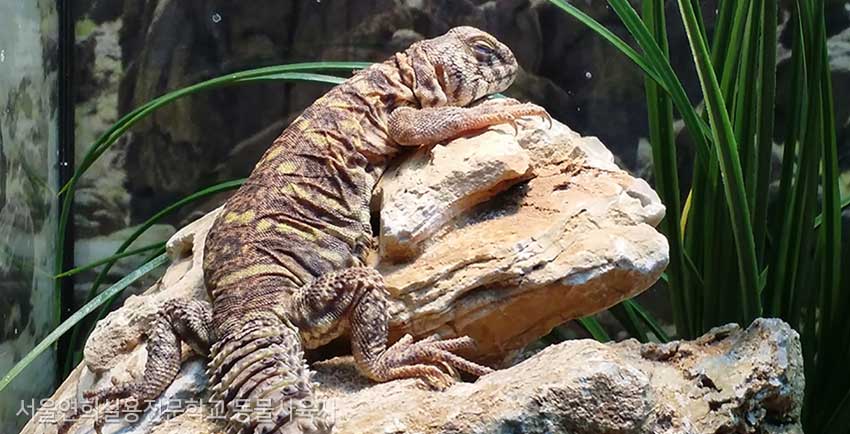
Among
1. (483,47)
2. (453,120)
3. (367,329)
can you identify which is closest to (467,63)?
(483,47)

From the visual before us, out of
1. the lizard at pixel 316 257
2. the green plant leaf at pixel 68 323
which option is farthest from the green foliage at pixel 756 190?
the green plant leaf at pixel 68 323

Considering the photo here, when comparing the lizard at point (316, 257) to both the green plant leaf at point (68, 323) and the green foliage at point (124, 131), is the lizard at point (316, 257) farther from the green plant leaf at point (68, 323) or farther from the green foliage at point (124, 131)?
the green plant leaf at point (68, 323)

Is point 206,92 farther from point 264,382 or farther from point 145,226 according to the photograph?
point 264,382

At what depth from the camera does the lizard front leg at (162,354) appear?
5.94 feet

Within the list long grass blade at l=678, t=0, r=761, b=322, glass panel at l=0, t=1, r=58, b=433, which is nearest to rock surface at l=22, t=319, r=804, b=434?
long grass blade at l=678, t=0, r=761, b=322

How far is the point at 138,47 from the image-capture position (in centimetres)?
309

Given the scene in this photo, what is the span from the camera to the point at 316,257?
6.76 feet

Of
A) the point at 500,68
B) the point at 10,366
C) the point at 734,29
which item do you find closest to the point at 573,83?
the point at 500,68

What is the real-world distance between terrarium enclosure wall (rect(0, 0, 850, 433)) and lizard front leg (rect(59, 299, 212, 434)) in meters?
1.10

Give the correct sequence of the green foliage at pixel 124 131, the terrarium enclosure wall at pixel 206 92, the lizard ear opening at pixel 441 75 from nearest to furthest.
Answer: the green foliage at pixel 124 131, the lizard ear opening at pixel 441 75, the terrarium enclosure wall at pixel 206 92

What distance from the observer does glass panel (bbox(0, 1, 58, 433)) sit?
2658 mm

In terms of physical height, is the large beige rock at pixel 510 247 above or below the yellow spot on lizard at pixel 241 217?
below

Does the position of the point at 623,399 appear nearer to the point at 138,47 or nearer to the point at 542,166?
the point at 542,166

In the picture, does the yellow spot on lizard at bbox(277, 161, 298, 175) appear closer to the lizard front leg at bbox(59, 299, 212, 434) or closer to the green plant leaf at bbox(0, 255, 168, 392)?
the lizard front leg at bbox(59, 299, 212, 434)
